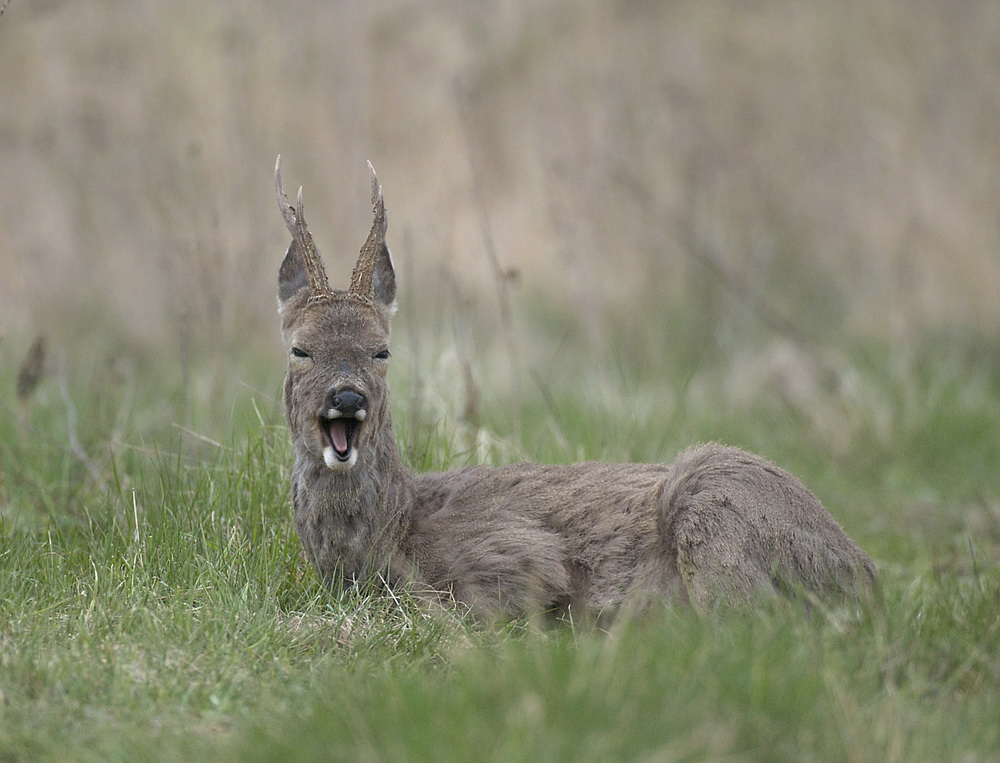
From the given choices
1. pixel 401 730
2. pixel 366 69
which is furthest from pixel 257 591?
pixel 366 69

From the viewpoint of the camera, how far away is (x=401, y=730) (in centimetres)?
349

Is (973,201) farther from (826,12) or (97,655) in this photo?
(97,655)

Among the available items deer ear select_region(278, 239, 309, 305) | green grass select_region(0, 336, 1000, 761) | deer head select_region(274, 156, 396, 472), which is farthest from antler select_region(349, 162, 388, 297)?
green grass select_region(0, 336, 1000, 761)

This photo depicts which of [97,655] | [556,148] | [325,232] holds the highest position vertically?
[556,148]

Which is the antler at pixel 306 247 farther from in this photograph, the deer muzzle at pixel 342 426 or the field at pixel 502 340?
the field at pixel 502 340

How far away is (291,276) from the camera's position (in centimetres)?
598

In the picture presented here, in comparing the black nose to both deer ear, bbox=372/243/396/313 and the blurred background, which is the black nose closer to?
deer ear, bbox=372/243/396/313

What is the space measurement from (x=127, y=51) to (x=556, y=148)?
542 centimetres

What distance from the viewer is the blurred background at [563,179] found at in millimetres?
11922

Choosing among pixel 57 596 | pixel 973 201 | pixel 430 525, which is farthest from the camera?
pixel 973 201

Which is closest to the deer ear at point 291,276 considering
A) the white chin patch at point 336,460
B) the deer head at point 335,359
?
the deer head at point 335,359

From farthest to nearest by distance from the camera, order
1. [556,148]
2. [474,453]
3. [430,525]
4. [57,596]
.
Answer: [556,148] < [474,453] < [430,525] < [57,596]

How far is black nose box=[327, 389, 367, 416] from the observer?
17.2ft

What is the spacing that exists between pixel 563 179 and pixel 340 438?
21.8 feet
